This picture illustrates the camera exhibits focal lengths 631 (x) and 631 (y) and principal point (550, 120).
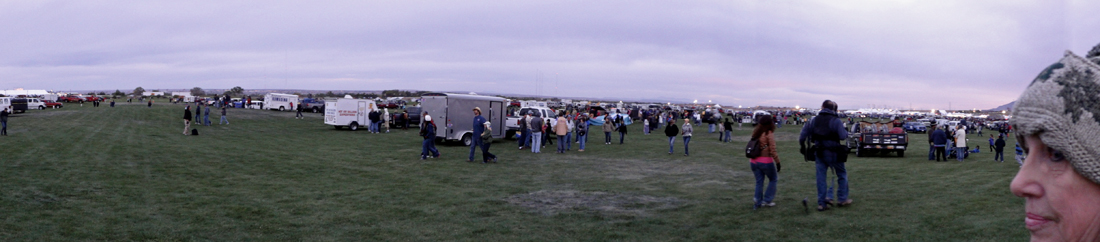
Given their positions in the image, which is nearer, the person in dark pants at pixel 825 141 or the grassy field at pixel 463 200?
the grassy field at pixel 463 200

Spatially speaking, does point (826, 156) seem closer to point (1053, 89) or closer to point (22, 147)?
point (1053, 89)

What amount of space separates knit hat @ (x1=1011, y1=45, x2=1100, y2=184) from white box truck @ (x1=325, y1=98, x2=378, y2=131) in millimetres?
34466

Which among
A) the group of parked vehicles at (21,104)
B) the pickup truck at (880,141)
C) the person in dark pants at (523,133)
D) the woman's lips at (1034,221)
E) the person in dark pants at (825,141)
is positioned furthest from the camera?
the group of parked vehicles at (21,104)

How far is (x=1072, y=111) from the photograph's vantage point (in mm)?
1284

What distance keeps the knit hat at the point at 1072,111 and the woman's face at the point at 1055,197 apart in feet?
0.15

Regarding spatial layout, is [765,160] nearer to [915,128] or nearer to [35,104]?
[915,128]

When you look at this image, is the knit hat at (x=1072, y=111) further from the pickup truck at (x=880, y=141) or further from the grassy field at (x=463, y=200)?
the pickup truck at (x=880, y=141)

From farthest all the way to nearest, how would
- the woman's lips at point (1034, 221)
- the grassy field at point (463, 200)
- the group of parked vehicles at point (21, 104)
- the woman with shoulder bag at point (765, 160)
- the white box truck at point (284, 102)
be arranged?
the white box truck at point (284, 102) < the group of parked vehicles at point (21, 104) < the woman with shoulder bag at point (765, 160) < the grassy field at point (463, 200) < the woman's lips at point (1034, 221)

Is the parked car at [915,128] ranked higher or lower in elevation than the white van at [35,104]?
higher

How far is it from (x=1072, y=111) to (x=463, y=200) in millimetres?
9596

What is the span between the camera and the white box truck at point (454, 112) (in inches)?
952

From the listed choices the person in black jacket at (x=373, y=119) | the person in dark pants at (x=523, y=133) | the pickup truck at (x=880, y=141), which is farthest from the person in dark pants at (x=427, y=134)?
the person in black jacket at (x=373, y=119)

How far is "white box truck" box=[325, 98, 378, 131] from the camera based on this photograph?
34.5 m

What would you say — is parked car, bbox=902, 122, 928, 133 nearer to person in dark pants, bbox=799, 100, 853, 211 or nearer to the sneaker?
the sneaker
